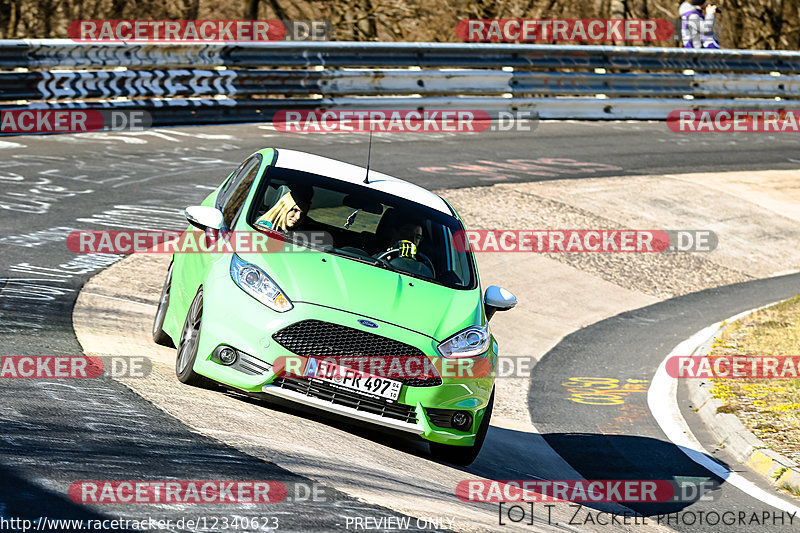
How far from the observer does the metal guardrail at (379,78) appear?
648 inches

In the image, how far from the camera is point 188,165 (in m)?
15.5

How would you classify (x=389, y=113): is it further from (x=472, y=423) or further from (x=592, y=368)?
(x=472, y=423)

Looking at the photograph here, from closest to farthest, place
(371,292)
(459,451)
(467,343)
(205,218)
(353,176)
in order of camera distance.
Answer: (371,292), (467,343), (459,451), (205,218), (353,176)

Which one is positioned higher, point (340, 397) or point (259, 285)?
point (259, 285)

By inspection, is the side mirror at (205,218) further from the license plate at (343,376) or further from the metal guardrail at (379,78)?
the metal guardrail at (379,78)

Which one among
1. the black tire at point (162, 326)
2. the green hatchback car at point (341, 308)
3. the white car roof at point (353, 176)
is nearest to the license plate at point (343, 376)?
the green hatchback car at point (341, 308)

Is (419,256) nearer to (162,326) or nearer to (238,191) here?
(238,191)

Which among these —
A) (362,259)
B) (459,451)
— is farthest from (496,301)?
(459,451)

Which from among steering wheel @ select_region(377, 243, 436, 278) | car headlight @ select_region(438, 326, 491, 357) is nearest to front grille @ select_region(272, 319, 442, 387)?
car headlight @ select_region(438, 326, 491, 357)

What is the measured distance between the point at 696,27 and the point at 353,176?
667 inches

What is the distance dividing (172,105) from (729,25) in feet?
60.5

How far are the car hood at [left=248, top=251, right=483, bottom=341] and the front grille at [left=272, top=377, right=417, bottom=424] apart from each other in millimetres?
487

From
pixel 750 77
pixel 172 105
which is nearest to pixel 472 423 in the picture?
pixel 172 105

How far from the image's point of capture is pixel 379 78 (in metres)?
19.6
